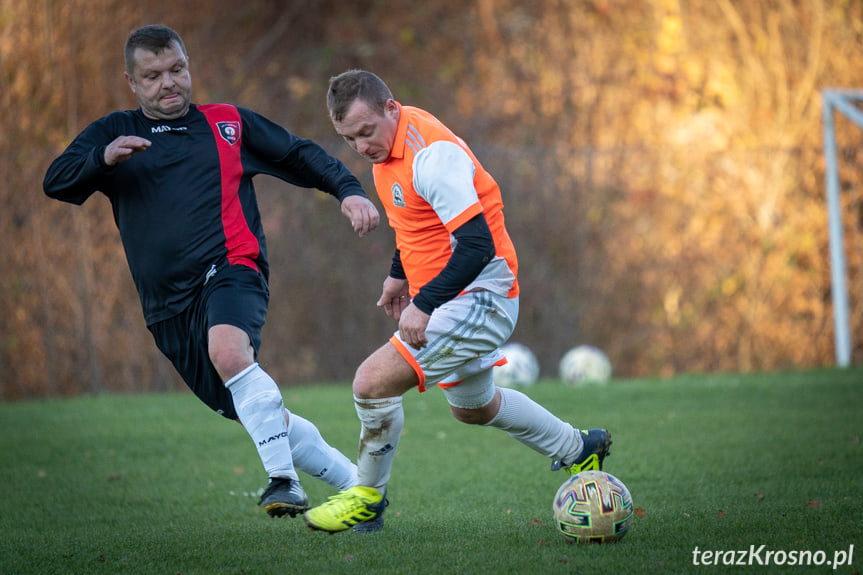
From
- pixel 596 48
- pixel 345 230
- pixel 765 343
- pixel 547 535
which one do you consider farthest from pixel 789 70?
pixel 547 535

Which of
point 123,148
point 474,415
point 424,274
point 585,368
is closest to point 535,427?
point 474,415

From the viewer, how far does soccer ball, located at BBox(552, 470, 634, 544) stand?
3641mm

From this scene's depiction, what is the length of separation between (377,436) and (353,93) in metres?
1.43

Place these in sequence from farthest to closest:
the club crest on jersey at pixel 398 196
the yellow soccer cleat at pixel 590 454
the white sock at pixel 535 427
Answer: the yellow soccer cleat at pixel 590 454, the white sock at pixel 535 427, the club crest on jersey at pixel 398 196

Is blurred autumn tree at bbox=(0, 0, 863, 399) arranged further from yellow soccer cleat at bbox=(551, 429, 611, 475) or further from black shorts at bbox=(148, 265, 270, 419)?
yellow soccer cleat at bbox=(551, 429, 611, 475)

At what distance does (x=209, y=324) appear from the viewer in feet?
12.6

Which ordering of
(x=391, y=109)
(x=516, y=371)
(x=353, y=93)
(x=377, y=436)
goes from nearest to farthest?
(x=353, y=93)
(x=391, y=109)
(x=377, y=436)
(x=516, y=371)

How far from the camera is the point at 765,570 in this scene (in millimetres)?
3195

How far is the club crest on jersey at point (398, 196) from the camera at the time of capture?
386 centimetres

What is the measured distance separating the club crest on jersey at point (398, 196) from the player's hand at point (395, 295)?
499 millimetres

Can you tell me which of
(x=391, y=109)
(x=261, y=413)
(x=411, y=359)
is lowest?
(x=261, y=413)

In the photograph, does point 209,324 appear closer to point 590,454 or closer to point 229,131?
point 229,131

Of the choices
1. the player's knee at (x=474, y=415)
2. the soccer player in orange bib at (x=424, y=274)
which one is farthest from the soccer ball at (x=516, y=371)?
the soccer player in orange bib at (x=424, y=274)

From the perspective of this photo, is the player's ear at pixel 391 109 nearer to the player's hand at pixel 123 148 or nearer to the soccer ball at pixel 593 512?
the player's hand at pixel 123 148
